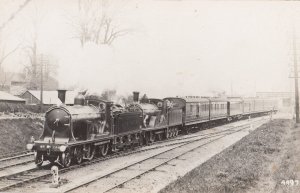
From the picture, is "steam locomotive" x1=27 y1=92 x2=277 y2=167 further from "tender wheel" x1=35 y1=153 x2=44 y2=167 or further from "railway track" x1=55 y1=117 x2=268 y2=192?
"railway track" x1=55 y1=117 x2=268 y2=192

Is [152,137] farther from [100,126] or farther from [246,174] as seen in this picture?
[246,174]

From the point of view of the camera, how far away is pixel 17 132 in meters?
18.5

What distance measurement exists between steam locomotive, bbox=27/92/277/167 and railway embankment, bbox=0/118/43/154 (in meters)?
4.04

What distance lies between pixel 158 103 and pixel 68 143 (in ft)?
32.1

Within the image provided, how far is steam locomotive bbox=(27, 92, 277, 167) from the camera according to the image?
12.3 meters

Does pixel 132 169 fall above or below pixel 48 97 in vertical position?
below

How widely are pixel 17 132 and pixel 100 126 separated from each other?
626cm

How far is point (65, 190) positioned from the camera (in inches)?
354

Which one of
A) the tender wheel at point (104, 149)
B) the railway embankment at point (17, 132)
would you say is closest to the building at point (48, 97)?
the railway embankment at point (17, 132)

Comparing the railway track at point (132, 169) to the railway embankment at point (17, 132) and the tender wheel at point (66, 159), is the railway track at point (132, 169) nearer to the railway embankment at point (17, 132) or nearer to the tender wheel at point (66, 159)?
the tender wheel at point (66, 159)

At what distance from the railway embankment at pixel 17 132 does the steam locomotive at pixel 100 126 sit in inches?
159

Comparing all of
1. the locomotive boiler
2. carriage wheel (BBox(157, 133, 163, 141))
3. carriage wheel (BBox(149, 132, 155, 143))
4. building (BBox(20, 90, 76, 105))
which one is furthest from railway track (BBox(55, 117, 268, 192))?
building (BBox(20, 90, 76, 105))

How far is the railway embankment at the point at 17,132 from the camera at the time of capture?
651 inches

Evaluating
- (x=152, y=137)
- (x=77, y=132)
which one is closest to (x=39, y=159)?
(x=77, y=132)
